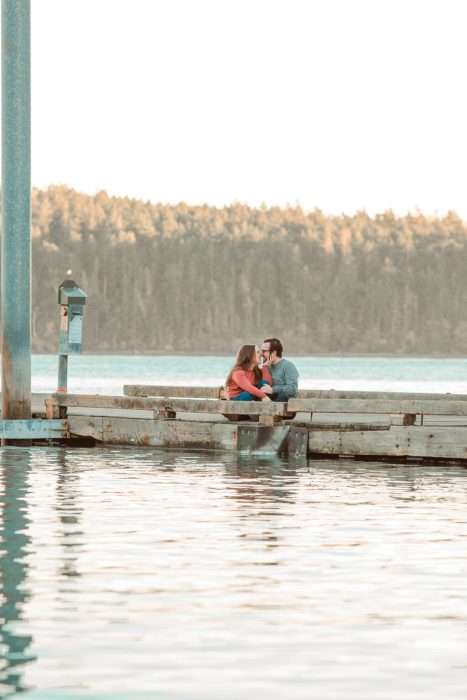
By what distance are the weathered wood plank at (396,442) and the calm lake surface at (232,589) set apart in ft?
8.41

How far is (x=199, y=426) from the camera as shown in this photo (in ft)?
87.7

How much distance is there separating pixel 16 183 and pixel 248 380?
167 inches

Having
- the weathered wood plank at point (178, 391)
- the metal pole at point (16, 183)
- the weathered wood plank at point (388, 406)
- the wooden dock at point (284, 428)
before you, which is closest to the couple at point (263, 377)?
the wooden dock at point (284, 428)

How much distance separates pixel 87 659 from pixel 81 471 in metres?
13.6

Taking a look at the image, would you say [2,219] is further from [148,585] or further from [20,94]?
[148,585]

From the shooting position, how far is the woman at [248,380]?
25.8m

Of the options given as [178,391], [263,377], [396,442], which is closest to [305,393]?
[178,391]

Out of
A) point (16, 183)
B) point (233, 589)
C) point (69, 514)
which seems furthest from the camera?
point (16, 183)

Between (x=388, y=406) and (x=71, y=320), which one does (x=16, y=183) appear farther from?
(x=388, y=406)

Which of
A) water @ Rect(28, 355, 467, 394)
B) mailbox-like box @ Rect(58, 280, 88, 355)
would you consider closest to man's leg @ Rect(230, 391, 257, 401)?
mailbox-like box @ Rect(58, 280, 88, 355)

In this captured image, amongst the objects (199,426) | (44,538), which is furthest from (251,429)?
(44,538)

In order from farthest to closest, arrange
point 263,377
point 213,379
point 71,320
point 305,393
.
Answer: point 213,379 → point 305,393 → point 71,320 → point 263,377

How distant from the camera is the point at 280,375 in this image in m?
26.0

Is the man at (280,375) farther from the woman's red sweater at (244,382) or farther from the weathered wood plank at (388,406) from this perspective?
the weathered wood plank at (388,406)
